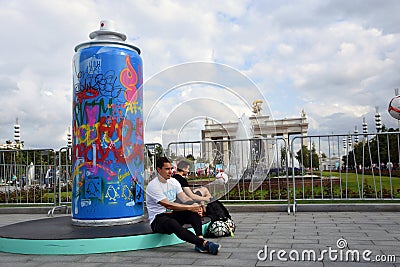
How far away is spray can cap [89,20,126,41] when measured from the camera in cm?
706

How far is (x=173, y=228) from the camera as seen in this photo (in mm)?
5762

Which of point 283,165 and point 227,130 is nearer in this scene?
point 227,130

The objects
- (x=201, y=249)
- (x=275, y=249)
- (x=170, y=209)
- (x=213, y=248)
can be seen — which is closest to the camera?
(x=213, y=248)

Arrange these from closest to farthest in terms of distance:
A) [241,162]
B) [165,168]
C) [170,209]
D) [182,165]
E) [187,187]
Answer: [165,168], [170,209], [187,187], [182,165], [241,162]

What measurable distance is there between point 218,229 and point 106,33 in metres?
3.80

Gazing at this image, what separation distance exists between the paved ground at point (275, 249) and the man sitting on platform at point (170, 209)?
0.23m

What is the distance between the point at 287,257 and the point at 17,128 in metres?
50.1

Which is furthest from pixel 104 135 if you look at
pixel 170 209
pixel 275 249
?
pixel 275 249

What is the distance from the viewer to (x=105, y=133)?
6.73m

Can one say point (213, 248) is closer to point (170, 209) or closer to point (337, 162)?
point (170, 209)

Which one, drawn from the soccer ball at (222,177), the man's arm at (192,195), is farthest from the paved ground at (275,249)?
the soccer ball at (222,177)

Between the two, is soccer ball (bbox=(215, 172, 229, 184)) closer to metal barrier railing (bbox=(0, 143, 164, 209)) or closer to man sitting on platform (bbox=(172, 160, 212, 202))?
man sitting on platform (bbox=(172, 160, 212, 202))

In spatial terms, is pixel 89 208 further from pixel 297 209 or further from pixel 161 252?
pixel 297 209

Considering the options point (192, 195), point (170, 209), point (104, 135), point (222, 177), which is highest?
point (104, 135)
